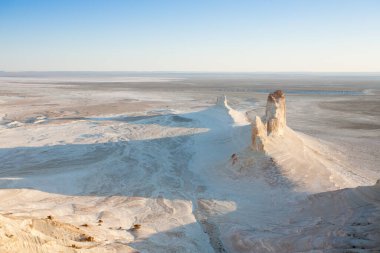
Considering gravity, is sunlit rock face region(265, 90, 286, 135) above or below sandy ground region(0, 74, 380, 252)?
above

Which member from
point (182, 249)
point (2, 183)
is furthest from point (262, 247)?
point (2, 183)

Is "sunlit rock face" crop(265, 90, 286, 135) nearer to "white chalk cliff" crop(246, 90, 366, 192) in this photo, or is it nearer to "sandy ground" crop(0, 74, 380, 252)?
"white chalk cliff" crop(246, 90, 366, 192)

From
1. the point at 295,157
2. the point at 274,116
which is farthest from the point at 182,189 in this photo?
the point at 274,116

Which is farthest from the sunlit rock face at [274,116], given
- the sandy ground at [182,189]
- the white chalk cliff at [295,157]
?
the sandy ground at [182,189]

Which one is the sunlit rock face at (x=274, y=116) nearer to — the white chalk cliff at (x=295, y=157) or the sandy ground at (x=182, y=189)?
the white chalk cliff at (x=295, y=157)

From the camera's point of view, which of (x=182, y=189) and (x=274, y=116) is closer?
(x=182, y=189)

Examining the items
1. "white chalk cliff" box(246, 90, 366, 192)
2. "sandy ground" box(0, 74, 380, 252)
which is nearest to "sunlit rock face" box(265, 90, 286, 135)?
"white chalk cliff" box(246, 90, 366, 192)

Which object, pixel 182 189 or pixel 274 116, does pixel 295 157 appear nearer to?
pixel 274 116

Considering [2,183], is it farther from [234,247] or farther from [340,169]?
[340,169]
